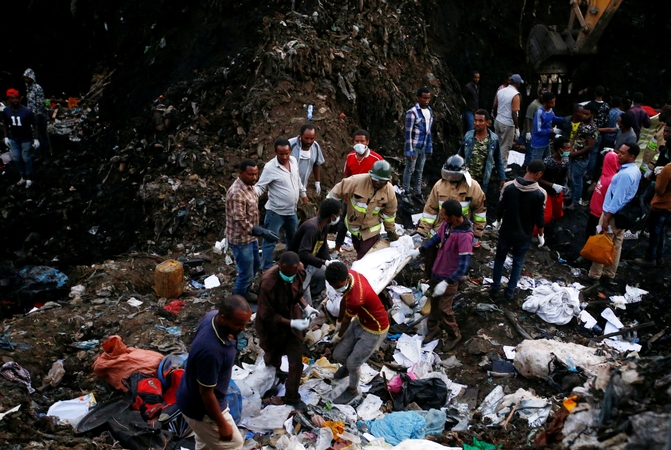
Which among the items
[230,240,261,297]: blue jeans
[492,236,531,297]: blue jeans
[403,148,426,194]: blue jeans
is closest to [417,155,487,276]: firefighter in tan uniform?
[492,236,531,297]: blue jeans

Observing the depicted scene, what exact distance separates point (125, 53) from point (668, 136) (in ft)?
36.2

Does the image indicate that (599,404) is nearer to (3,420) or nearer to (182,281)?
(3,420)

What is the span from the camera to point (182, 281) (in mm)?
6809

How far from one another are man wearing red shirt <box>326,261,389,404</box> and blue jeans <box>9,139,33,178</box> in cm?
779

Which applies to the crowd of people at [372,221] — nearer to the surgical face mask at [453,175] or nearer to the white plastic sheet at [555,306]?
the surgical face mask at [453,175]

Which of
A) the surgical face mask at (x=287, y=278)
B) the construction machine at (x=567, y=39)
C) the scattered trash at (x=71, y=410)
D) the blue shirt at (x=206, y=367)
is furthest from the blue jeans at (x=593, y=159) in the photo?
the scattered trash at (x=71, y=410)

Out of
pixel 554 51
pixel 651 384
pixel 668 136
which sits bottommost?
pixel 651 384

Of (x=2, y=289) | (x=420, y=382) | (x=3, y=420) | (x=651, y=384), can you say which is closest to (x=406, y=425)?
(x=420, y=382)

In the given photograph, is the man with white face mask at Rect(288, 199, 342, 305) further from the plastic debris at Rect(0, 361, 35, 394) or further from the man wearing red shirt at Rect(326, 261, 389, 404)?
the plastic debris at Rect(0, 361, 35, 394)

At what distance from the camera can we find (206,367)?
127 inches

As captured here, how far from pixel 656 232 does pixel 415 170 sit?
366 centimetres

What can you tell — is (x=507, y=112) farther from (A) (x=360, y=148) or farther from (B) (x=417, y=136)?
(A) (x=360, y=148)

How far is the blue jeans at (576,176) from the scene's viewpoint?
850 cm

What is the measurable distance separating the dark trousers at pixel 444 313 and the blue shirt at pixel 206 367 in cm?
282
